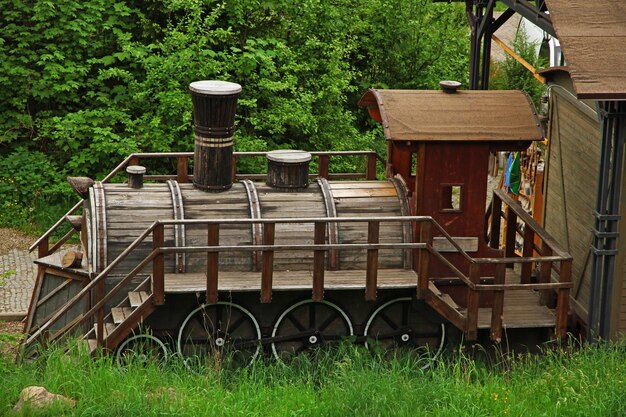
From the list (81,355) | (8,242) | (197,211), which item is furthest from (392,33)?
(81,355)

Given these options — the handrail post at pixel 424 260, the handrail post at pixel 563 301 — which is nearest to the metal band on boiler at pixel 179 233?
the handrail post at pixel 424 260

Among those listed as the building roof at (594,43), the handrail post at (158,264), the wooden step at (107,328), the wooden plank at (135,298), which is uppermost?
the building roof at (594,43)

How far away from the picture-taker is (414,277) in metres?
12.9

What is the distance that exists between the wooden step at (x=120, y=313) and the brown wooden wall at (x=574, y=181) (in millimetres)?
5413

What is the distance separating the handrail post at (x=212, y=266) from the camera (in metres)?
12.2

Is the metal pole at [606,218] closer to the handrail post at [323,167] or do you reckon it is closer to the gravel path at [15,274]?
the handrail post at [323,167]

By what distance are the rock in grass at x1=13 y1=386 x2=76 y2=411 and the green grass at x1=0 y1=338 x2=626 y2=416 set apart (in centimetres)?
9

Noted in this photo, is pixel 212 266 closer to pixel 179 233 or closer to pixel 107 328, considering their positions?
pixel 179 233

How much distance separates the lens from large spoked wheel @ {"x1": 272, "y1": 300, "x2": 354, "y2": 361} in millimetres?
12766

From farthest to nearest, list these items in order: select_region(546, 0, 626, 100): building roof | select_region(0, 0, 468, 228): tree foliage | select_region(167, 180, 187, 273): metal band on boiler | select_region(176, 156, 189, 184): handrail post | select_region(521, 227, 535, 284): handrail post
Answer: select_region(0, 0, 468, 228): tree foliage
select_region(176, 156, 189, 184): handrail post
select_region(521, 227, 535, 284): handrail post
select_region(167, 180, 187, 273): metal band on boiler
select_region(546, 0, 626, 100): building roof

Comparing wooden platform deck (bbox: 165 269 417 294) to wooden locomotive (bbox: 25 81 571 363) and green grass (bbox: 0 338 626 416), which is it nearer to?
wooden locomotive (bbox: 25 81 571 363)

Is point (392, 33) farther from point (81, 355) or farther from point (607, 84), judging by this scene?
point (81, 355)

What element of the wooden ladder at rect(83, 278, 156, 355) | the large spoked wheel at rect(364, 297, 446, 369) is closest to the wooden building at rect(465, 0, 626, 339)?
the large spoked wheel at rect(364, 297, 446, 369)

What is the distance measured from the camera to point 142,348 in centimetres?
1208
